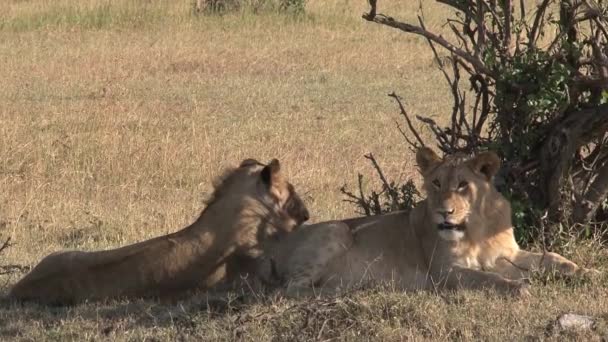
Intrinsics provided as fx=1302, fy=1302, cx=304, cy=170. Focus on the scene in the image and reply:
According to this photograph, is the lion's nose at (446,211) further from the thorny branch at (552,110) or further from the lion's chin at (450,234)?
the thorny branch at (552,110)

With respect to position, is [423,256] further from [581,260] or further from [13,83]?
[13,83]

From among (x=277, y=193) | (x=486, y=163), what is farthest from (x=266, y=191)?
(x=486, y=163)

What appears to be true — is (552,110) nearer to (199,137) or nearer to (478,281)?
(478,281)

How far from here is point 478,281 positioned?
576 cm

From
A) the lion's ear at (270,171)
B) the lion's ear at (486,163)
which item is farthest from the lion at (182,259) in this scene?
the lion's ear at (486,163)

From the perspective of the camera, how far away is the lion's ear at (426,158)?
6012 millimetres

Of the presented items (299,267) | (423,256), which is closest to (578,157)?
(423,256)

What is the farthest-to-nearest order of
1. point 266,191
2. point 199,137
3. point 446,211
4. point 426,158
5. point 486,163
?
point 199,137
point 266,191
point 426,158
point 486,163
point 446,211

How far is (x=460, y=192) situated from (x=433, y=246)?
32 cm

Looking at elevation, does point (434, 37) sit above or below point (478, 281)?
above

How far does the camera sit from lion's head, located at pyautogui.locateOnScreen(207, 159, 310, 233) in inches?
252

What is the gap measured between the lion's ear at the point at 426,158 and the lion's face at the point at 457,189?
4 centimetres

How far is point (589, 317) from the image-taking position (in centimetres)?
518

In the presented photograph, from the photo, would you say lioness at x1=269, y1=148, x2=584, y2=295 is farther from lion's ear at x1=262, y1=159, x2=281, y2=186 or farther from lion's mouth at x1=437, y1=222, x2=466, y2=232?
lion's ear at x1=262, y1=159, x2=281, y2=186
